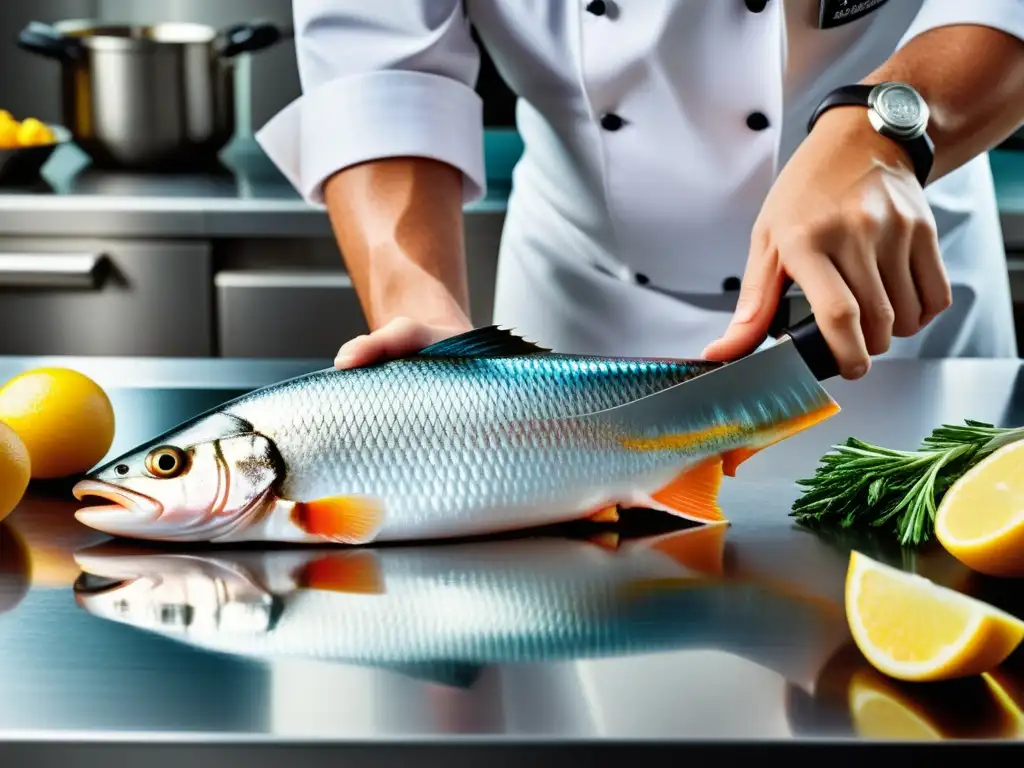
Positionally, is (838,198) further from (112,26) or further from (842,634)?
(112,26)

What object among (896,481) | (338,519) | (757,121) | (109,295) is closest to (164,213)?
(109,295)

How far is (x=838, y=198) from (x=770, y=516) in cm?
28

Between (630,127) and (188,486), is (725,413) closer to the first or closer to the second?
(188,486)

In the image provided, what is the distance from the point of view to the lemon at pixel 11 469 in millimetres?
995

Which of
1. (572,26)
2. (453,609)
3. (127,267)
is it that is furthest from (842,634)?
(127,267)

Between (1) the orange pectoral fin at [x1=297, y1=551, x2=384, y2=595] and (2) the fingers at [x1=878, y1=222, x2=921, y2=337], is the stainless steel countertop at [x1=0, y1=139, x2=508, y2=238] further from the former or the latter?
(1) the orange pectoral fin at [x1=297, y1=551, x2=384, y2=595]

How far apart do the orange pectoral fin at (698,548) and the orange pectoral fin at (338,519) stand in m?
0.21

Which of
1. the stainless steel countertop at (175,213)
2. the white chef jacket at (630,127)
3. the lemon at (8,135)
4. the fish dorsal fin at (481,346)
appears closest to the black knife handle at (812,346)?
the fish dorsal fin at (481,346)

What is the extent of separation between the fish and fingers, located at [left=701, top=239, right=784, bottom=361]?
0.21 ft

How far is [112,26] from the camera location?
9.25 ft

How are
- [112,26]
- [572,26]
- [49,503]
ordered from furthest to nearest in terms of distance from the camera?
1. [112,26]
2. [572,26]
3. [49,503]

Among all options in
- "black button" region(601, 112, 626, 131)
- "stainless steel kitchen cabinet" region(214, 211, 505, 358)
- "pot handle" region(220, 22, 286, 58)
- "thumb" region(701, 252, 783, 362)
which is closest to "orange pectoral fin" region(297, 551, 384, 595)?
"thumb" region(701, 252, 783, 362)

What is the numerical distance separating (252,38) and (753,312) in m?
1.74

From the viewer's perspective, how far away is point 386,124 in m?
1.54
